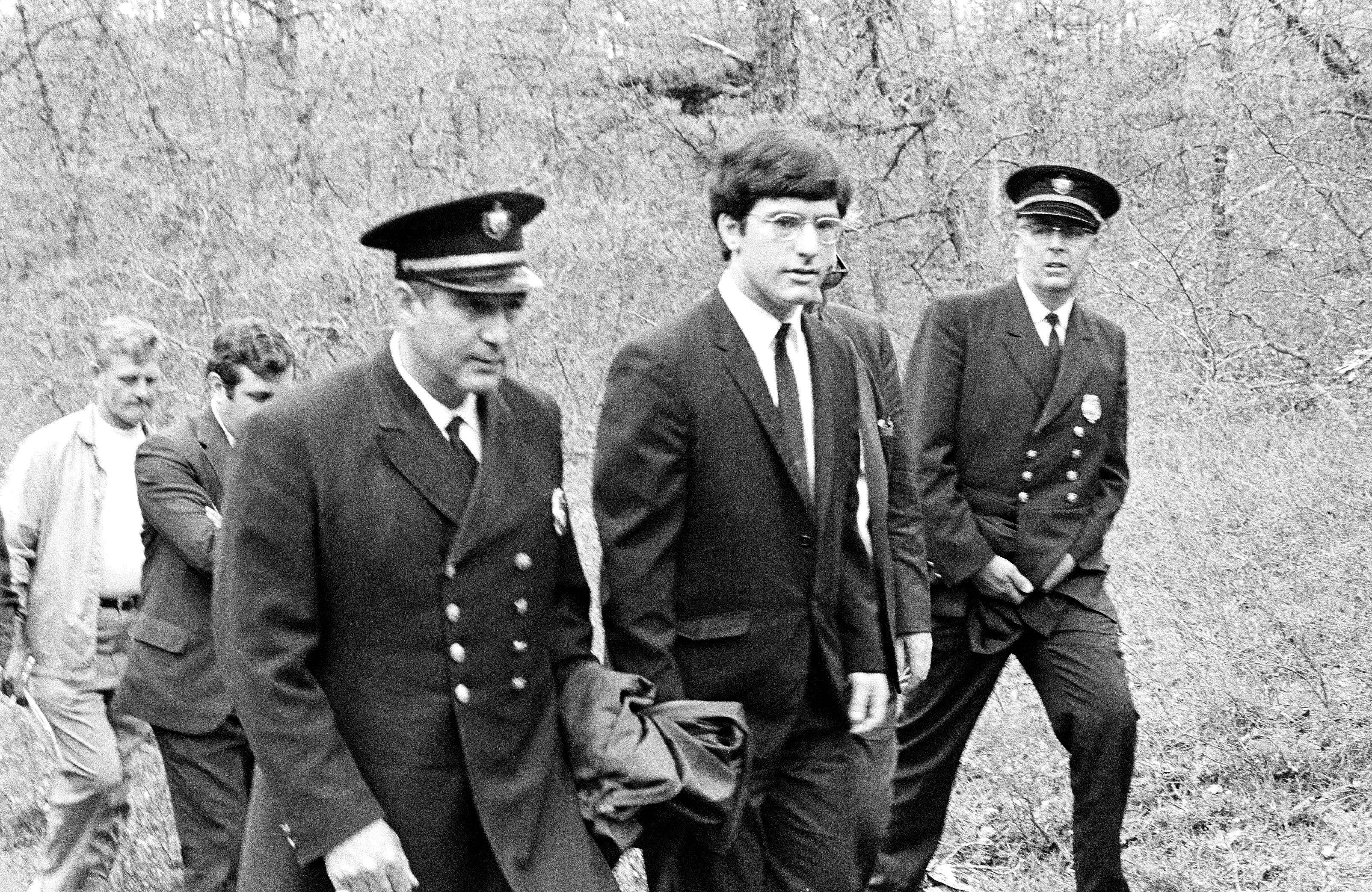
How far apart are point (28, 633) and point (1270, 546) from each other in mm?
5913

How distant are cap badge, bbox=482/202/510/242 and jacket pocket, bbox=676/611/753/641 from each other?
1.05 m

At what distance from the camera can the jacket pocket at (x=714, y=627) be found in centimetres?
361

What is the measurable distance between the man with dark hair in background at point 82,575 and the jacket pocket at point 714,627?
2683mm

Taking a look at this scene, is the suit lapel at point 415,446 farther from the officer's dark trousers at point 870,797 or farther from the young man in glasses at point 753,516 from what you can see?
the officer's dark trousers at point 870,797

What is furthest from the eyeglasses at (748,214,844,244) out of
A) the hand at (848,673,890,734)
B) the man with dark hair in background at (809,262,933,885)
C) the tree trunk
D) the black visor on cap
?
the tree trunk

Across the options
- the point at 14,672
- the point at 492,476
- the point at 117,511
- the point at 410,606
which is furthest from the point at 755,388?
the point at 14,672

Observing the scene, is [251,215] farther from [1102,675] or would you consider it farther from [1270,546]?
[1102,675]

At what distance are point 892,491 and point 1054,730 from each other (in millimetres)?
1113

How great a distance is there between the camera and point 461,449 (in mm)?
3119

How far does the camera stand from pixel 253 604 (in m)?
2.91

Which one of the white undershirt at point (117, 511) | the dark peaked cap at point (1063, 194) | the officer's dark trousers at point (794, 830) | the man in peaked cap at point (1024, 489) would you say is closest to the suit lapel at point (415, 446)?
the officer's dark trousers at point (794, 830)

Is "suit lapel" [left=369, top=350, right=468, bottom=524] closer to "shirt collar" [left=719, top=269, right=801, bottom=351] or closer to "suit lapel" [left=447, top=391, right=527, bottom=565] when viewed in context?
"suit lapel" [left=447, top=391, right=527, bottom=565]

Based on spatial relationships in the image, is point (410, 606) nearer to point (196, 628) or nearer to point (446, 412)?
point (446, 412)

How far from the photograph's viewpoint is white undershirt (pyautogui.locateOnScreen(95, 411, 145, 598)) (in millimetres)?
5504
